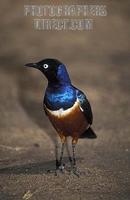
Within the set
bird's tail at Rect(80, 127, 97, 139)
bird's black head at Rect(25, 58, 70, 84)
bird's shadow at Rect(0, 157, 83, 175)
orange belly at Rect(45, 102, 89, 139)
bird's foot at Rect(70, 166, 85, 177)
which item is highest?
→ bird's black head at Rect(25, 58, 70, 84)

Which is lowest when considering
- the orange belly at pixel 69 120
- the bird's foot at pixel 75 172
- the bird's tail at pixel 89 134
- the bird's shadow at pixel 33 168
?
the bird's shadow at pixel 33 168

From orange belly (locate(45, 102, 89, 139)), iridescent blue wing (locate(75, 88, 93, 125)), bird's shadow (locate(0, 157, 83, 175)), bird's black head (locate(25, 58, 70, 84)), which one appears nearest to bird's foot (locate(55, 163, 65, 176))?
bird's shadow (locate(0, 157, 83, 175))

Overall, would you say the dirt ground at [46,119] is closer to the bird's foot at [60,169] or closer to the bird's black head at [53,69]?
the bird's foot at [60,169]

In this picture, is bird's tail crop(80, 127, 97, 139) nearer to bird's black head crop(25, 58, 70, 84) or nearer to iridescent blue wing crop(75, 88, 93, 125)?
iridescent blue wing crop(75, 88, 93, 125)

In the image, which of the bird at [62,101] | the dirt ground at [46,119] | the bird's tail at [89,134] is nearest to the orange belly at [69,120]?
the bird at [62,101]

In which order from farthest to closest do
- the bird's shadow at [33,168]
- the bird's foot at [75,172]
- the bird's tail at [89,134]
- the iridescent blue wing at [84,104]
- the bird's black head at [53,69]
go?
the bird's tail at [89,134] → the bird's shadow at [33,168] → the bird's foot at [75,172] → the iridescent blue wing at [84,104] → the bird's black head at [53,69]
